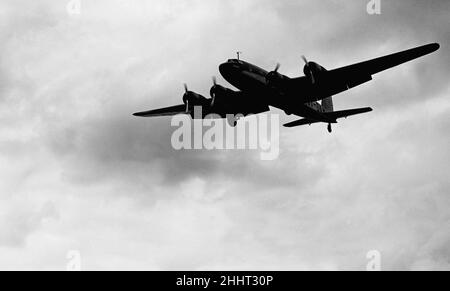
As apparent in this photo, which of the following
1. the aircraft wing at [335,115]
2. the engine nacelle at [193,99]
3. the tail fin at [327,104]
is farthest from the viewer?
the tail fin at [327,104]

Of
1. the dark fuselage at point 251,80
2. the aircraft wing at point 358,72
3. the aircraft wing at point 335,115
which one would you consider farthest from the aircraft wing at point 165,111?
the aircraft wing at point 358,72

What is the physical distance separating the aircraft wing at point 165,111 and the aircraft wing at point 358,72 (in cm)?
1169

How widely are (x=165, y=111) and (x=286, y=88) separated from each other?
12.9m

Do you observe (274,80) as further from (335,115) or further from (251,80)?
(335,115)

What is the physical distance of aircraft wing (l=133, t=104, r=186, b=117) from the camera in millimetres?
45000

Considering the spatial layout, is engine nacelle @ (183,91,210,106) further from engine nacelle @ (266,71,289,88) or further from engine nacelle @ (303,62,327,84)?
engine nacelle @ (303,62,327,84)

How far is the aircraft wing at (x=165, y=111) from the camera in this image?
45.0m

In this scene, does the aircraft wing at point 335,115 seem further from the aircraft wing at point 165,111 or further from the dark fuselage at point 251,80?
the aircraft wing at point 165,111

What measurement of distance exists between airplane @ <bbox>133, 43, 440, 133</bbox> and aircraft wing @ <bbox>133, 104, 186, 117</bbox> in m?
2.07
